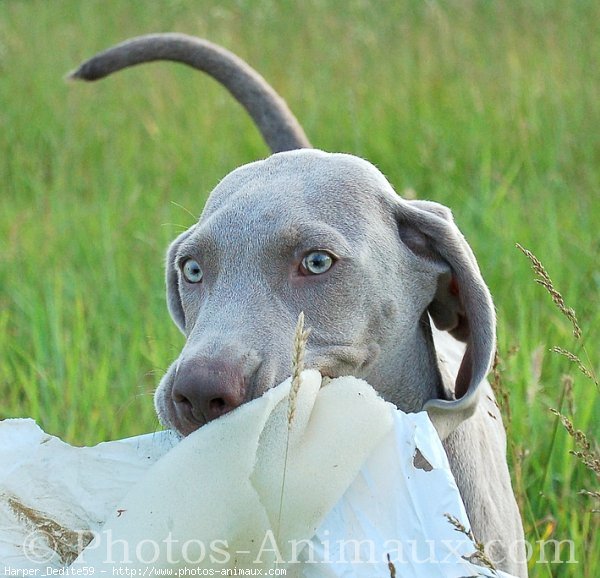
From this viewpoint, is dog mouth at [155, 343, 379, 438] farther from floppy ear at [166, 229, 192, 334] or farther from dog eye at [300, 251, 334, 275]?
floppy ear at [166, 229, 192, 334]

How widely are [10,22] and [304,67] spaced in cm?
242

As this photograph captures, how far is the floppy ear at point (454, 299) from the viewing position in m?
2.28

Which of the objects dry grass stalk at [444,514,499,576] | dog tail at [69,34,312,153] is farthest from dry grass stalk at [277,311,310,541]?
dog tail at [69,34,312,153]

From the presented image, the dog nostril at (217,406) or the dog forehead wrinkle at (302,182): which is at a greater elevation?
the dog forehead wrinkle at (302,182)

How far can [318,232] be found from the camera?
85.2 inches

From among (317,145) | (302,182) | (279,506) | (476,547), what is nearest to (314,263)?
(302,182)

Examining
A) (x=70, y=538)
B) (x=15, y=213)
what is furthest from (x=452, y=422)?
(x=15, y=213)

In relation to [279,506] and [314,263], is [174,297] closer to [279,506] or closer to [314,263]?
[314,263]

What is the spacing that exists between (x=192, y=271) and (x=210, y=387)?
48 cm

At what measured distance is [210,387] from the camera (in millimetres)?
1865

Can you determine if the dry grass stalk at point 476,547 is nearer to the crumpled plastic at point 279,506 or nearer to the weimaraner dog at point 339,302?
the crumpled plastic at point 279,506

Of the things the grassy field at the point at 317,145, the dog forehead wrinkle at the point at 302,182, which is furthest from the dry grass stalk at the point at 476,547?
the grassy field at the point at 317,145

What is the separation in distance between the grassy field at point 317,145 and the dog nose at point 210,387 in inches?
23.2

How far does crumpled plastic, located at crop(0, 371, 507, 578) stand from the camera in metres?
1.74
